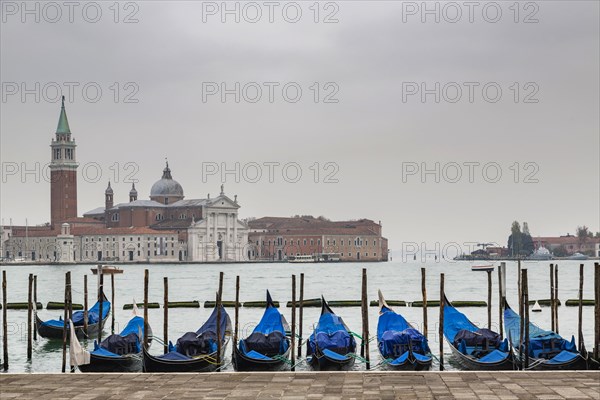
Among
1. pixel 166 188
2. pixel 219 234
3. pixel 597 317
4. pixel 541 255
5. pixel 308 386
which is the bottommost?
A: pixel 541 255

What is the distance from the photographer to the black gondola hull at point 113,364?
1606 cm

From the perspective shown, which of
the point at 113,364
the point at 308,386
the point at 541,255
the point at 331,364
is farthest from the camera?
the point at 541,255

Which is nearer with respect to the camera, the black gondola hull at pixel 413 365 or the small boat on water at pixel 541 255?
the black gondola hull at pixel 413 365

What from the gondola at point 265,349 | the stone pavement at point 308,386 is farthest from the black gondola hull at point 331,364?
the stone pavement at point 308,386

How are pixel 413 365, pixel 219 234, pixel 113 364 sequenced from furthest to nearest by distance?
pixel 219 234
pixel 113 364
pixel 413 365

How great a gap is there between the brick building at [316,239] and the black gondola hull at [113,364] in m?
109

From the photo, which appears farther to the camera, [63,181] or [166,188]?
[166,188]

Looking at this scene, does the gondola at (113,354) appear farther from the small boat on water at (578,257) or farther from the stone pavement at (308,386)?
the small boat on water at (578,257)

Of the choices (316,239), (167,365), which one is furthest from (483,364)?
(316,239)

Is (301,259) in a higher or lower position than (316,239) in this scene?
lower

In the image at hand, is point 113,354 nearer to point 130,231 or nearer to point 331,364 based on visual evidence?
point 331,364

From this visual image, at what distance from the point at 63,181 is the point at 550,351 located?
104840 mm

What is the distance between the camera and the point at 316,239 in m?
126

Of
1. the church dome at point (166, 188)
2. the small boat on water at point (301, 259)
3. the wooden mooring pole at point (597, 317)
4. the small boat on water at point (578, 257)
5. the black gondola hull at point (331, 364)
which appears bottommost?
the small boat on water at point (578, 257)
